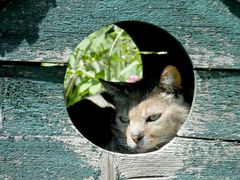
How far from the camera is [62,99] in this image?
2303mm

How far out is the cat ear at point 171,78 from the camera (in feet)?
8.58

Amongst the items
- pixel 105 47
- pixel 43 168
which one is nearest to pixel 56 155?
pixel 43 168

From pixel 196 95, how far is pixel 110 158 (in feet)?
1.39

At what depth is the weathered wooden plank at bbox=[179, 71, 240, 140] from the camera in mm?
2301

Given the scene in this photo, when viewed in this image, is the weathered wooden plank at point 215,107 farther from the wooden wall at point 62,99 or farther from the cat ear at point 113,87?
the cat ear at point 113,87

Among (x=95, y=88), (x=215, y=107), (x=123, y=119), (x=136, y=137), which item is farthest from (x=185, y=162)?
(x=95, y=88)

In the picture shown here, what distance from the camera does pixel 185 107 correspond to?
2.90 metres

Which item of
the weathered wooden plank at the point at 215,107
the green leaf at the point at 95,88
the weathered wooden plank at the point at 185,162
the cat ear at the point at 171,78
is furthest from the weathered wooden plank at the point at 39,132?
the green leaf at the point at 95,88

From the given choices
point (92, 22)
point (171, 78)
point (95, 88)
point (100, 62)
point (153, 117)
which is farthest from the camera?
point (100, 62)

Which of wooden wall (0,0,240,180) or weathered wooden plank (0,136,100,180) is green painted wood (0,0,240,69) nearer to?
wooden wall (0,0,240,180)

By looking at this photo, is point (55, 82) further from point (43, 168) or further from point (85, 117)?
point (85, 117)

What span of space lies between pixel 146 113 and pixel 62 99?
2.25 ft

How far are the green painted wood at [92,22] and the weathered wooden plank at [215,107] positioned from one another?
0.37ft

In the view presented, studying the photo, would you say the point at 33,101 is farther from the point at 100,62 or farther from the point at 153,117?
the point at 100,62
